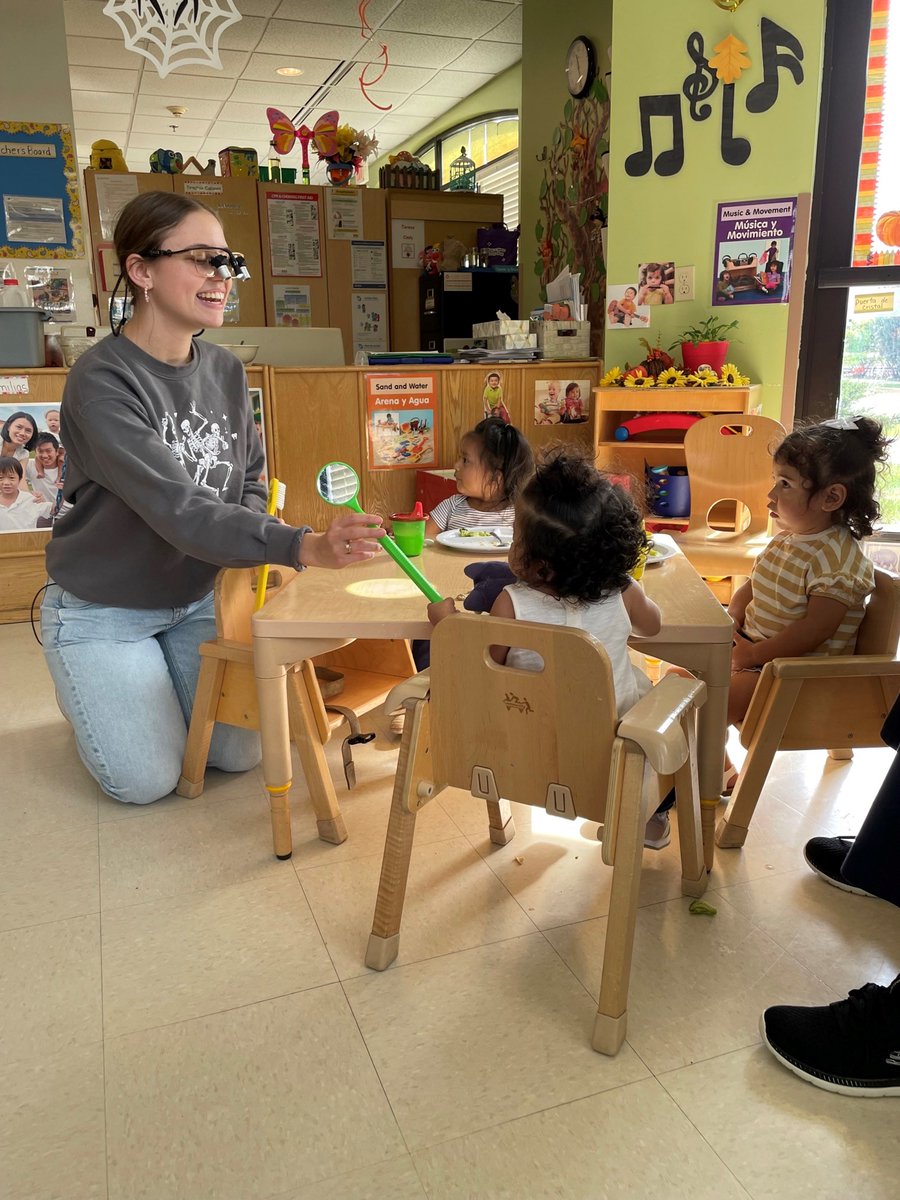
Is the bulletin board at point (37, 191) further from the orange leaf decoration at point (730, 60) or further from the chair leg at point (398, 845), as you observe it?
the chair leg at point (398, 845)

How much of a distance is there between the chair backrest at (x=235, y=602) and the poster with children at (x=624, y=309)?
6.60 ft

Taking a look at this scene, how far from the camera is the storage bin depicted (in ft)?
9.74

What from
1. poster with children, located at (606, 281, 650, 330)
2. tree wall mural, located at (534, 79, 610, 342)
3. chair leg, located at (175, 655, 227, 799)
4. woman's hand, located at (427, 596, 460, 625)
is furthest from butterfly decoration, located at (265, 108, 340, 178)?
woman's hand, located at (427, 596, 460, 625)

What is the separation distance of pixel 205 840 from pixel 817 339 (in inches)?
103

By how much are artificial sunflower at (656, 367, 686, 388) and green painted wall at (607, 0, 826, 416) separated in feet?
0.93

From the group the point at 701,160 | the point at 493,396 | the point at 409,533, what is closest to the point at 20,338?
the point at 493,396

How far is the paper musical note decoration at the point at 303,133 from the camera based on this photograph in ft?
13.1

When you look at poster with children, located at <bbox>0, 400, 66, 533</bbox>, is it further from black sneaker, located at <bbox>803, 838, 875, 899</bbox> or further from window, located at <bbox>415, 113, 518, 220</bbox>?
window, located at <bbox>415, 113, 518, 220</bbox>

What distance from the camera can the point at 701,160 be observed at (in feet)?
10.3

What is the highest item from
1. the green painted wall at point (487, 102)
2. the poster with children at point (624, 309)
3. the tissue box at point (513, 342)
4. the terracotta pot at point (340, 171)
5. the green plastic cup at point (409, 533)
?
the green painted wall at point (487, 102)

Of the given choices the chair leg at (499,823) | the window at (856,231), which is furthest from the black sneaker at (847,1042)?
the window at (856,231)

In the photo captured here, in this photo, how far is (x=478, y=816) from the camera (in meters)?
1.91

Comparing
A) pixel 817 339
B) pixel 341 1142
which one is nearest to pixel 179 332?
pixel 341 1142

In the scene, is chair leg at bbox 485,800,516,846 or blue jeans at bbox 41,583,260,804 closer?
chair leg at bbox 485,800,516,846
